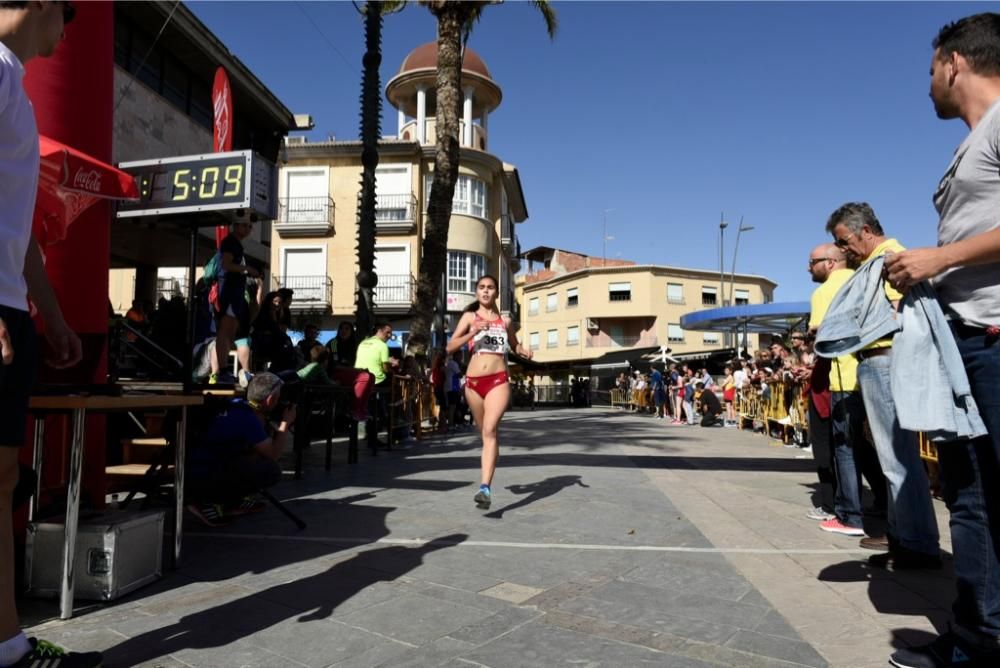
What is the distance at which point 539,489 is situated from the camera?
20.1 feet

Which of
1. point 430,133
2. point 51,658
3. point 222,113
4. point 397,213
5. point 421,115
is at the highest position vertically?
point 421,115

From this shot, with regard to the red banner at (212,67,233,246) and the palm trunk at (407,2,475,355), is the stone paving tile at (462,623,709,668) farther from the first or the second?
the red banner at (212,67,233,246)

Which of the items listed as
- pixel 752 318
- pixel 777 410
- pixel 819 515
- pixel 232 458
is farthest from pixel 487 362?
pixel 752 318

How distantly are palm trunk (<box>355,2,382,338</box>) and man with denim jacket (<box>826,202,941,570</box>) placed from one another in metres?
8.97

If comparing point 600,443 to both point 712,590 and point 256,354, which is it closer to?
point 256,354

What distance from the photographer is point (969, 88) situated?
229cm

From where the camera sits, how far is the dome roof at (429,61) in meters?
35.4

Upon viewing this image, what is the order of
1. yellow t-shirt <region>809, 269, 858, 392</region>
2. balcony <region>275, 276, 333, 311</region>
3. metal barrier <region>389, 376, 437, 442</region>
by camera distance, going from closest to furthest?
yellow t-shirt <region>809, 269, 858, 392</region> → metal barrier <region>389, 376, 437, 442</region> → balcony <region>275, 276, 333, 311</region>

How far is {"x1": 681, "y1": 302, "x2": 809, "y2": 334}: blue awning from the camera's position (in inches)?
931

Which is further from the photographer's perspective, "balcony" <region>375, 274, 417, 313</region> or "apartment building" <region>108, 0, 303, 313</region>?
"balcony" <region>375, 274, 417, 313</region>

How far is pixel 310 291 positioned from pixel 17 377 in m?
31.8

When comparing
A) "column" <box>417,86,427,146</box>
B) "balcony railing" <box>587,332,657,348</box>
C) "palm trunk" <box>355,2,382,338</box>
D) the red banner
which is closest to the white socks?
"palm trunk" <box>355,2,382,338</box>

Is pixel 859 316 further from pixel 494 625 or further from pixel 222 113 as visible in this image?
pixel 222 113

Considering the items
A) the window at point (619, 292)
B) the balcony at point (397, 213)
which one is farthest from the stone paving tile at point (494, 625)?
the window at point (619, 292)
